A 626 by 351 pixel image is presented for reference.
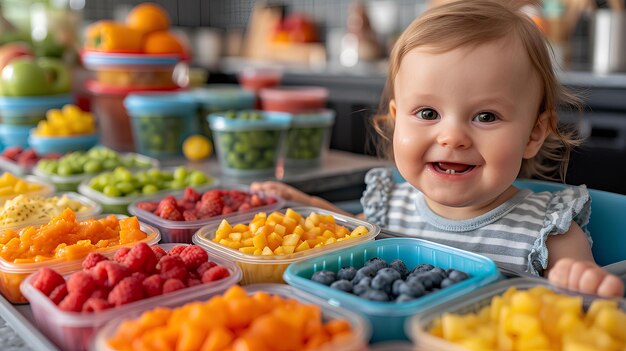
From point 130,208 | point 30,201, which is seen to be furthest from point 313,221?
point 30,201

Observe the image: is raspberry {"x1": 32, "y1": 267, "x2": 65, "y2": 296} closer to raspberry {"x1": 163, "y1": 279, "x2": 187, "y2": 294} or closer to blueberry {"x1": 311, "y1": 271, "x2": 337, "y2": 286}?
raspberry {"x1": 163, "y1": 279, "x2": 187, "y2": 294}

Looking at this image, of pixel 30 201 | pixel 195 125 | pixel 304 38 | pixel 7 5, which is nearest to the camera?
pixel 30 201

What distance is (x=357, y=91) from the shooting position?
3.83 meters

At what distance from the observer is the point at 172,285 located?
0.86 metres

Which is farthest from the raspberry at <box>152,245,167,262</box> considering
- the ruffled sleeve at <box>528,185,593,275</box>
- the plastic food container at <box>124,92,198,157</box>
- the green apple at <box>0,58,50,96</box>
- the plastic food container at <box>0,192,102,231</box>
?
the green apple at <box>0,58,50,96</box>

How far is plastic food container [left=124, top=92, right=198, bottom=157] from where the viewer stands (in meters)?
2.11

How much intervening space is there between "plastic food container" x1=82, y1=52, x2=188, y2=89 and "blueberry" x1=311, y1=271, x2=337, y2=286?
1.59 metres

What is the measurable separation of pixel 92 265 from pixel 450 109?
0.64m

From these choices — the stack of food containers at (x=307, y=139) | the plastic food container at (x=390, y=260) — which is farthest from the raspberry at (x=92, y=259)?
the stack of food containers at (x=307, y=139)

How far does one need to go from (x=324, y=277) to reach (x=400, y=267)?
0.14 m

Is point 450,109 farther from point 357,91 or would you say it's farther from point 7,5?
point 7,5

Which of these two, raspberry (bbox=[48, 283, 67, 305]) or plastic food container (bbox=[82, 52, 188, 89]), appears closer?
raspberry (bbox=[48, 283, 67, 305])

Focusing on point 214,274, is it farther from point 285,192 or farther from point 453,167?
point 285,192

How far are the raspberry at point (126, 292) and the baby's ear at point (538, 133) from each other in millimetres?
777
